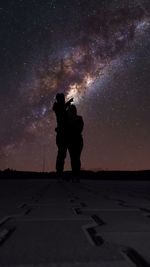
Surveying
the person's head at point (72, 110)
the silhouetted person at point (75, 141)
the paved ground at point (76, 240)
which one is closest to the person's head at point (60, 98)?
the person's head at point (72, 110)

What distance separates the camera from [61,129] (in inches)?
965

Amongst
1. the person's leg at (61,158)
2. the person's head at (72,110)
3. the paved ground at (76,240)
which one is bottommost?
the paved ground at (76,240)

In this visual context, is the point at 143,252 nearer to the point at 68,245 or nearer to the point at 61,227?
the point at 68,245

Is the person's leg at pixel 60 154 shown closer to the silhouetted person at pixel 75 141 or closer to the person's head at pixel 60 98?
the silhouetted person at pixel 75 141

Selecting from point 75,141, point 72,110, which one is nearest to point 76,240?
point 72,110

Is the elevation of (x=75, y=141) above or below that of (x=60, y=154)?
above

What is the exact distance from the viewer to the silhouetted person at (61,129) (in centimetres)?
2328

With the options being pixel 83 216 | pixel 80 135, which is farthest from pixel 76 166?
pixel 83 216

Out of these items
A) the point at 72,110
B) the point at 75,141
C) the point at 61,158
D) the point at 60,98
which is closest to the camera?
the point at 72,110

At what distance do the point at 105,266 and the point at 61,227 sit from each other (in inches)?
77.0

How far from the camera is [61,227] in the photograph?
4699 mm

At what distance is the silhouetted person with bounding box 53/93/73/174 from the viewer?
23.3m

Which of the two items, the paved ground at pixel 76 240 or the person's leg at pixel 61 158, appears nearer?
the paved ground at pixel 76 240

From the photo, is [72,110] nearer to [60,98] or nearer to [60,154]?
[60,98]
